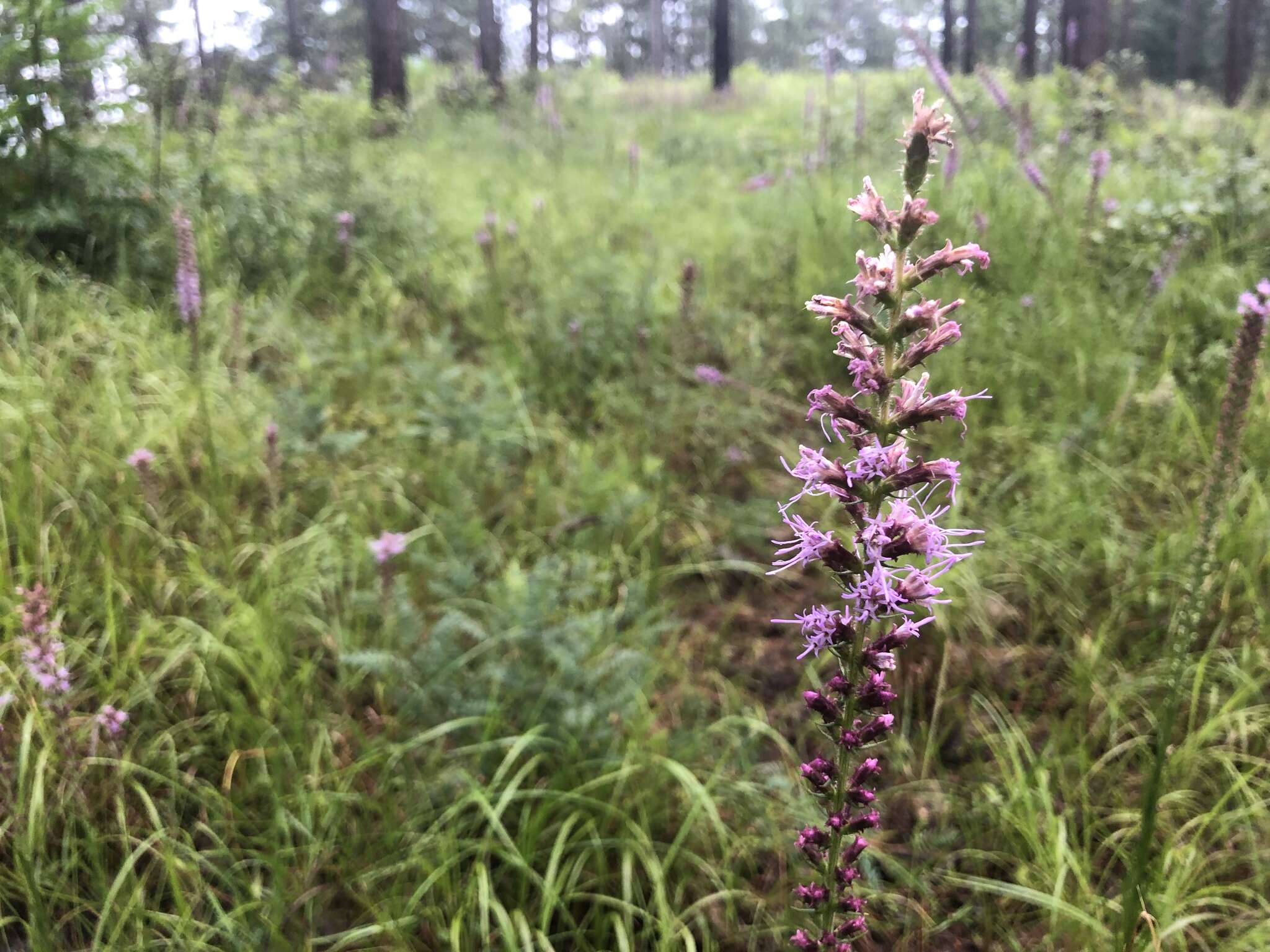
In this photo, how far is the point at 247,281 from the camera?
4.15 m

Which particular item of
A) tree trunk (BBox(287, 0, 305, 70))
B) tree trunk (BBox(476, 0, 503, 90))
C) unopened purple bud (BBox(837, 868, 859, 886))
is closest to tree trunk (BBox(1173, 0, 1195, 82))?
tree trunk (BBox(476, 0, 503, 90))

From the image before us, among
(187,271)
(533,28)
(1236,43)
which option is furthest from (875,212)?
(533,28)

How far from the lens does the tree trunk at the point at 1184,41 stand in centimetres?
2697

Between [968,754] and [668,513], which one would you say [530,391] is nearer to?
[668,513]

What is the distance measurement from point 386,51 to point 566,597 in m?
9.66

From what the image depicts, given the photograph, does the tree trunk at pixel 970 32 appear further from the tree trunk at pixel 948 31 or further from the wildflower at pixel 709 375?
the wildflower at pixel 709 375

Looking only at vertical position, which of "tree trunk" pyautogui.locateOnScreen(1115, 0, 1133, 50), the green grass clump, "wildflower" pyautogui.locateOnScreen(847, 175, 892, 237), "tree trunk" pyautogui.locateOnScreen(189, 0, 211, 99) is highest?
"tree trunk" pyautogui.locateOnScreen(1115, 0, 1133, 50)

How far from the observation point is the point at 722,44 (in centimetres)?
1577

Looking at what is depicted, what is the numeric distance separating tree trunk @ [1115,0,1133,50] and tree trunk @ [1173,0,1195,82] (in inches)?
91.5

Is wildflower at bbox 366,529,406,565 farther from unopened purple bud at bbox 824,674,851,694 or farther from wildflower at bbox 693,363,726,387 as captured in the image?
wildflower at bbox 693,363,726,387

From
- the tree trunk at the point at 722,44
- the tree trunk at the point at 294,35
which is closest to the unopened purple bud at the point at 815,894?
the tree trunk at the point at 722,44

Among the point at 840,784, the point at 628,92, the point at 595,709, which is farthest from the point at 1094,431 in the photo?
the point at 628,92

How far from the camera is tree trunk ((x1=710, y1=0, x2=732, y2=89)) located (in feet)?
51.2

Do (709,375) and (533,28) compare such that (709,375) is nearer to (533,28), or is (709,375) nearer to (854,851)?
(854,851)
